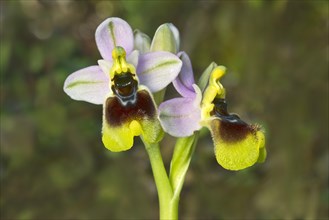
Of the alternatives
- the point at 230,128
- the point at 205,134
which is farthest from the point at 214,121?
the point at 205,134

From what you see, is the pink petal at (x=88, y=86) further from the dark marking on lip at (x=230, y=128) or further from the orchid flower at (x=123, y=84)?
the dark marking on lip at (x=230, y=128)

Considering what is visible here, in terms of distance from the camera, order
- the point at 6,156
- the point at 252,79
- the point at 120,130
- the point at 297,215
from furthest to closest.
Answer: the point at 252,79, the point at 6,156, the point at 297,215, the point at 120,130

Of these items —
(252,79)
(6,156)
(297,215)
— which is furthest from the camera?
(252,79)

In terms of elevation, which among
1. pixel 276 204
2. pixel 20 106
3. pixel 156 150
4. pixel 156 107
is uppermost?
pixel 156 107

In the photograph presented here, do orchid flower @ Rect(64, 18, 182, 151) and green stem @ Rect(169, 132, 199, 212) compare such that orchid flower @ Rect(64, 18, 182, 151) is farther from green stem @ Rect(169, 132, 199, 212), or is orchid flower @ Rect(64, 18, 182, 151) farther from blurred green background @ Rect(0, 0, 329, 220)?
blurred green background @ Rect(0, 0, 329, 220)

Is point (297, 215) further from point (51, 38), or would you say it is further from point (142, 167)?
point (51, 38)

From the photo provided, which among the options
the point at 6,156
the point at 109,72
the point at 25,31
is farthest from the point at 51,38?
the point at 109,72
